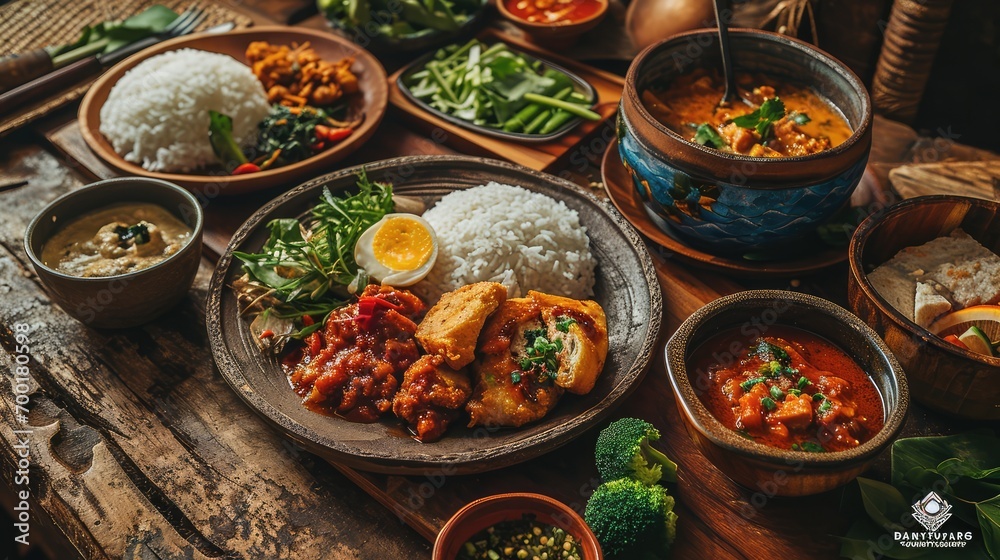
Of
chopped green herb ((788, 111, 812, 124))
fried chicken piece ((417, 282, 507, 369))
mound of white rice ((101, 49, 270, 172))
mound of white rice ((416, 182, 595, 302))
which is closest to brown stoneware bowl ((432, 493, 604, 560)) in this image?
fried chicken piece ((417, 282, 507, 369))

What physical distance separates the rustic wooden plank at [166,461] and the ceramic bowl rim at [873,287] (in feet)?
5.15

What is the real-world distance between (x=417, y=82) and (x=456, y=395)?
2202mm

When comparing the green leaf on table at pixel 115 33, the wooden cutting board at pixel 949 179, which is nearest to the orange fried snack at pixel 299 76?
the green leaf on table at pixel 115 33

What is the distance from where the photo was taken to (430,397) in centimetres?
226

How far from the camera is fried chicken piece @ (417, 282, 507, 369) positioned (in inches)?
89.0

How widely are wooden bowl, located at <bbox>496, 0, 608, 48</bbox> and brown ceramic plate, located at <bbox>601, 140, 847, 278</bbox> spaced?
1189 millimetres

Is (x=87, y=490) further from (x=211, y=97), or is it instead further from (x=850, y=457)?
(x=850, y=457)

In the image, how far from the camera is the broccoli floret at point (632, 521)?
192cm

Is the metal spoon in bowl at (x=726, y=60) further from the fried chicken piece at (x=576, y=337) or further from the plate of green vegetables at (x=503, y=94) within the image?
the fried chicken piece at (x=576, y=337)

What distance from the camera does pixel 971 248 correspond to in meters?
2.45

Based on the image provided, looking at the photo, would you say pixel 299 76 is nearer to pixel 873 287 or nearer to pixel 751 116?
pixel 751 116

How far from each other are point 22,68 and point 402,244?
7.97 feet

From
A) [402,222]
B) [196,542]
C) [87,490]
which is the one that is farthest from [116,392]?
[402,222]

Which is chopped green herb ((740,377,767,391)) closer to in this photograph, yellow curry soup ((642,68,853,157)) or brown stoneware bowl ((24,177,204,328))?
yellow curry soup ((642,68,853,157))
